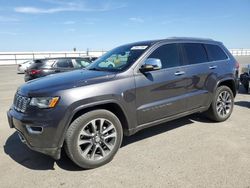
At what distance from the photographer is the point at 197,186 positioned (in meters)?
2.97

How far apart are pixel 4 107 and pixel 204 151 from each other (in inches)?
248

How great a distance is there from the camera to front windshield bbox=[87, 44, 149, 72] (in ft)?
13.4

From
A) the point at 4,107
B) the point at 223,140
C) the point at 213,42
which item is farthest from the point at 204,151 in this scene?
the point at 4,107

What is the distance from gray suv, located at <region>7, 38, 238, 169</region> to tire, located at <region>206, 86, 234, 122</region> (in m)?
0.03

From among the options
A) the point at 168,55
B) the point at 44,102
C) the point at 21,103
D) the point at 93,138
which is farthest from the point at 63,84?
the point at 168,55

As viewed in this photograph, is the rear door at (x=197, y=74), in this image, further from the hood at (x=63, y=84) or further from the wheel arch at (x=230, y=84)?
the hood at (x=63, y=84)

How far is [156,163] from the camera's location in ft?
11.8

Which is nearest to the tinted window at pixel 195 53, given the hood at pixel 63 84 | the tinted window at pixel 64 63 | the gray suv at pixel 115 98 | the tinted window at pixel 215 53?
the gray suv at pixel 115 98

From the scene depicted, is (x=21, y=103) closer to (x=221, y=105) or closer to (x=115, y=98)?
(x=115, y=98)

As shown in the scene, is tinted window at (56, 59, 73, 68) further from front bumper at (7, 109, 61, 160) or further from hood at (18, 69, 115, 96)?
front bumper at (7, 109, 61, 160)

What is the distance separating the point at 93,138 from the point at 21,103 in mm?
1162

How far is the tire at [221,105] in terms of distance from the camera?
5.28 m

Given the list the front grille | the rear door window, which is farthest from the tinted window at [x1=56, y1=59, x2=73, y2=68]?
the front grille

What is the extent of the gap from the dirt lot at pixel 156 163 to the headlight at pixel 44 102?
1005 mm
